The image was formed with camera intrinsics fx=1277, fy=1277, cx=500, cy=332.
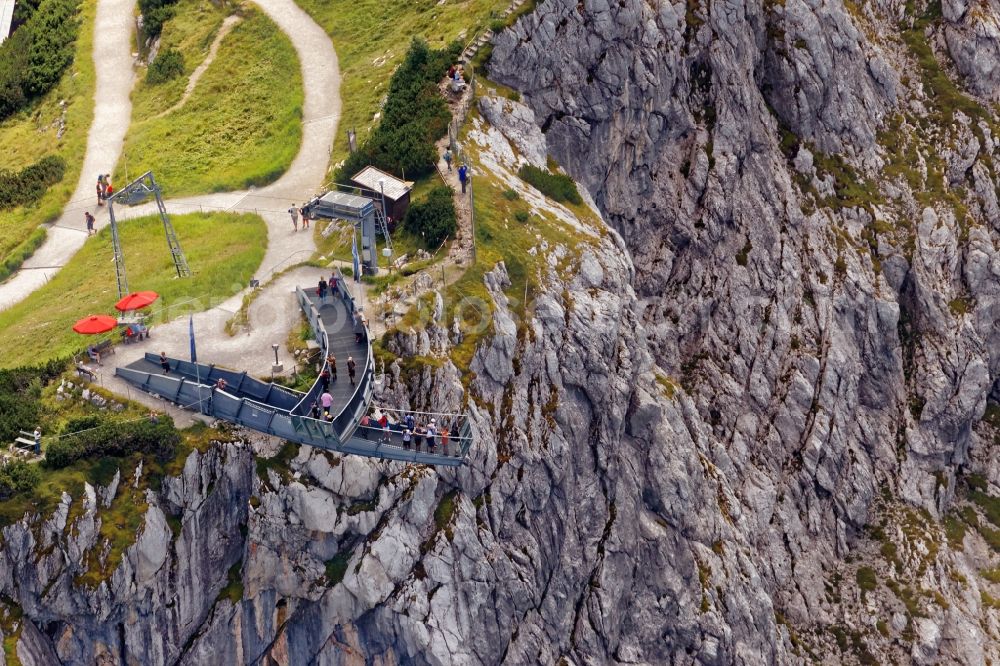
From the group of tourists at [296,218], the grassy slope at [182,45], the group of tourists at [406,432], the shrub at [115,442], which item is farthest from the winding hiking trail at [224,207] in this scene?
the group of tourists at [406,432]

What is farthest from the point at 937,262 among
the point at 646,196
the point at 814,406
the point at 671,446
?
the point at 671,446

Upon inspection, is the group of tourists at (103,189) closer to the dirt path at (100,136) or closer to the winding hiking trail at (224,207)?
the winding hiking trail at (224,207)

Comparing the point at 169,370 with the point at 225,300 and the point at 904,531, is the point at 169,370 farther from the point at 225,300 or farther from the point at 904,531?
the point at 904,531

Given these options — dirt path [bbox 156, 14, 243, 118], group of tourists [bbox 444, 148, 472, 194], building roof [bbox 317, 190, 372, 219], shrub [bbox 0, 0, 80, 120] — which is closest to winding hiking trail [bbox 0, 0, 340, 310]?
shrub [bbox 0, 0, 80, 120]

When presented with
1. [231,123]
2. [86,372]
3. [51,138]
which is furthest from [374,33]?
[86,372]

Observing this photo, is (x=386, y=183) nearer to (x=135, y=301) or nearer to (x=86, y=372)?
(x=135, y=301)
